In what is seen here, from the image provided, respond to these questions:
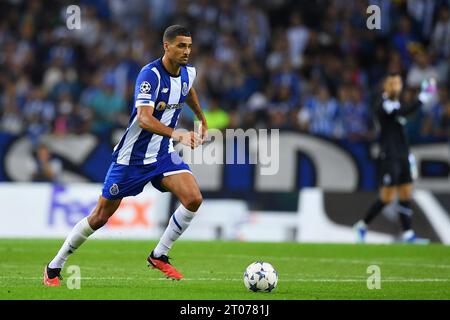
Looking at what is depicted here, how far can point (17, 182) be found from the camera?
20156 millimetres

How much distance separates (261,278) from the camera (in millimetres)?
9328

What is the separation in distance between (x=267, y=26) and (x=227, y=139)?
190 inches

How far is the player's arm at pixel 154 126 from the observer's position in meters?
9.17

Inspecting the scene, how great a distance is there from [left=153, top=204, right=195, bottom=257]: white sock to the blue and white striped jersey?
588 millimetres

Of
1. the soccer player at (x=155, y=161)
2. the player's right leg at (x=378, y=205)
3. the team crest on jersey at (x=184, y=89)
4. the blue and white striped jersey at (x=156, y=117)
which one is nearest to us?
the soccer player at (x=155, y=161)

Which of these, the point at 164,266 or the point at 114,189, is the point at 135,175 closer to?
the point at 114,189

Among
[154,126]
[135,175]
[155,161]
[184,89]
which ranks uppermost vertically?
[184,89]

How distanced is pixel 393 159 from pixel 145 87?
25.2 ft

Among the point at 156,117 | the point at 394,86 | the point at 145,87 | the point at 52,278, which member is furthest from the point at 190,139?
the point at 394,86

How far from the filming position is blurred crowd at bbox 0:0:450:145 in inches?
816

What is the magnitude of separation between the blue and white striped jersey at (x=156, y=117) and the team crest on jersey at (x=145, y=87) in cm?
8

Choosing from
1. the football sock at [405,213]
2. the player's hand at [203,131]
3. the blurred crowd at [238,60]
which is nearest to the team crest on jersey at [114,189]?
the player's hand at [203,131]

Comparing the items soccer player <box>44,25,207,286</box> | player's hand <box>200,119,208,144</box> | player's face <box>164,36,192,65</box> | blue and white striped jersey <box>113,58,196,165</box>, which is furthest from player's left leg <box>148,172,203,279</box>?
player's face <box>164,36,192,65</box>

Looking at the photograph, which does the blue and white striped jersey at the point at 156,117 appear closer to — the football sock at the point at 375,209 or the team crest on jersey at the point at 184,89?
the team crest on jersey at the point at 184,89
